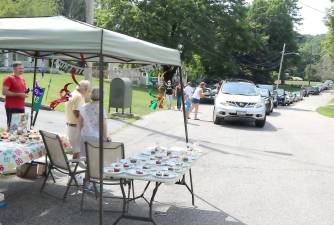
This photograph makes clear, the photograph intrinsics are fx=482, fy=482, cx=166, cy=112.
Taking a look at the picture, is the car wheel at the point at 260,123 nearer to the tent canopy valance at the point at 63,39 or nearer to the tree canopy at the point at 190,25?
the tent canopy valance at the point at 63,39

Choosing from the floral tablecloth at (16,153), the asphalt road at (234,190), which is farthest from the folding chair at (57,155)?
the asphalt road at (234,190)

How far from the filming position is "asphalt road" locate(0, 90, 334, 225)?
6.25 metres

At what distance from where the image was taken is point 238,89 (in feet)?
62.4

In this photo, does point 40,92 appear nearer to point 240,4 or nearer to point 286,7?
point 240,4

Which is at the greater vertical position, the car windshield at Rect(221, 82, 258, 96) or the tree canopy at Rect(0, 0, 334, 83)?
the tree canopy at Rect(0, 0, 334, 83)

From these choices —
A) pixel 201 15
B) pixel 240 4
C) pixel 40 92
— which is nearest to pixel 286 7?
pixel 240 4

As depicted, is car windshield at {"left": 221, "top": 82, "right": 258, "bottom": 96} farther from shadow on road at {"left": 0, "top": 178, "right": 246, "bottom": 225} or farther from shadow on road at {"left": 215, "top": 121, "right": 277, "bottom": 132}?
shadow on road at {"left": 0, "top": 178, "right": 246, "bottom": 225}

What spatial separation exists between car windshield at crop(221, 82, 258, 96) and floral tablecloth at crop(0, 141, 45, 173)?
41.7 ft

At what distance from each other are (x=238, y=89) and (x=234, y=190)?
11.4 meters

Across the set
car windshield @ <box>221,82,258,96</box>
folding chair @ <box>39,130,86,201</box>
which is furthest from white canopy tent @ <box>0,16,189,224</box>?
car windshield @ <box>221,82,258,96</box>

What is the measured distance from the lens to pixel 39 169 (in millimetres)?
7816

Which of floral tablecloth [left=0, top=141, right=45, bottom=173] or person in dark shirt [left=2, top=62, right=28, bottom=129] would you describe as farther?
person in dark shirt [left=2, top=62, right=28, bottom=129]

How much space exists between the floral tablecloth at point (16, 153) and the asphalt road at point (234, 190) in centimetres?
56

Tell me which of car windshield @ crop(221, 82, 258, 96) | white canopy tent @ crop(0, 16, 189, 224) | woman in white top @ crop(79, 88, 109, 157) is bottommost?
woman in white top @ crop(79, 88, 109, 157)
